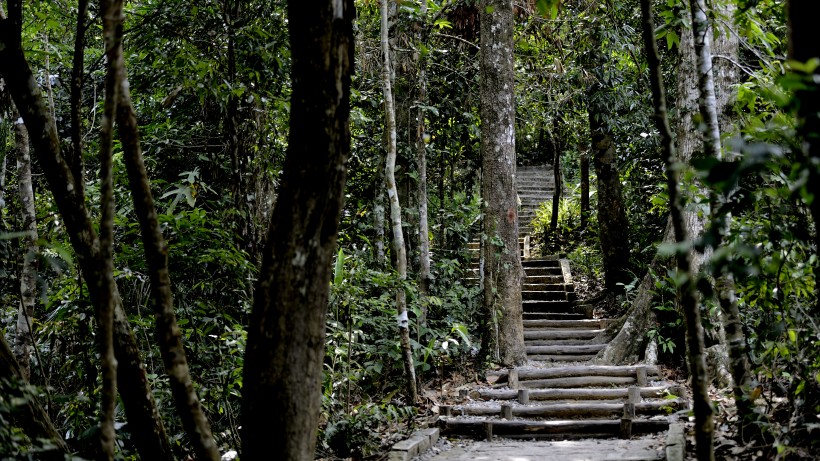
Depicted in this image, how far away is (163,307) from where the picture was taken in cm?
335

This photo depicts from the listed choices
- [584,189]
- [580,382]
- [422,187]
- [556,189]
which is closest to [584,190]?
[584,189]

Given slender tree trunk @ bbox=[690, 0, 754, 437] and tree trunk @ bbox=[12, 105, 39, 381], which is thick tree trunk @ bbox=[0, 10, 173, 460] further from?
slender tree trunk @ bbox=[690, 0, 754, 437]

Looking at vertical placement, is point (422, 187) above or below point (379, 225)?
above

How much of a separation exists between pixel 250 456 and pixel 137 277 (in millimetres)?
2836

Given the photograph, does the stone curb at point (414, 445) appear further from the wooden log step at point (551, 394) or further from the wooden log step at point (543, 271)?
the wooden log step at point (543, 271)

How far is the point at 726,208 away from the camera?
3109 mm

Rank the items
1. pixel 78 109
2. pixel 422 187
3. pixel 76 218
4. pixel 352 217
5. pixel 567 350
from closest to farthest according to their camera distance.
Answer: pixel 76 218 → pixel 78 109 → pixel 422 187 → pixel 352 217 → pixel 567 350

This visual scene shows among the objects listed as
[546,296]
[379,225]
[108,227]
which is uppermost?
[108,227]

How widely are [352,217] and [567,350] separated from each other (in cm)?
437

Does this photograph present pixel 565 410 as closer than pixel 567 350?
Yes

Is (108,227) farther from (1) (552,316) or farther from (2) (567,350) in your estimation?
(1) (552,316)

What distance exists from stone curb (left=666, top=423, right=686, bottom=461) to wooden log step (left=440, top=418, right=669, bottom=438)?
0.80m

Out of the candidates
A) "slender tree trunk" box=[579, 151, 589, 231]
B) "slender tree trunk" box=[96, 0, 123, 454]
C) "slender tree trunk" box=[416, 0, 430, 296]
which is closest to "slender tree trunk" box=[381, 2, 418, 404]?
"slender tree trunk" box=[416, 0, 430, 296]

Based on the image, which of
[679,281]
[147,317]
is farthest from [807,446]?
[147,317]
